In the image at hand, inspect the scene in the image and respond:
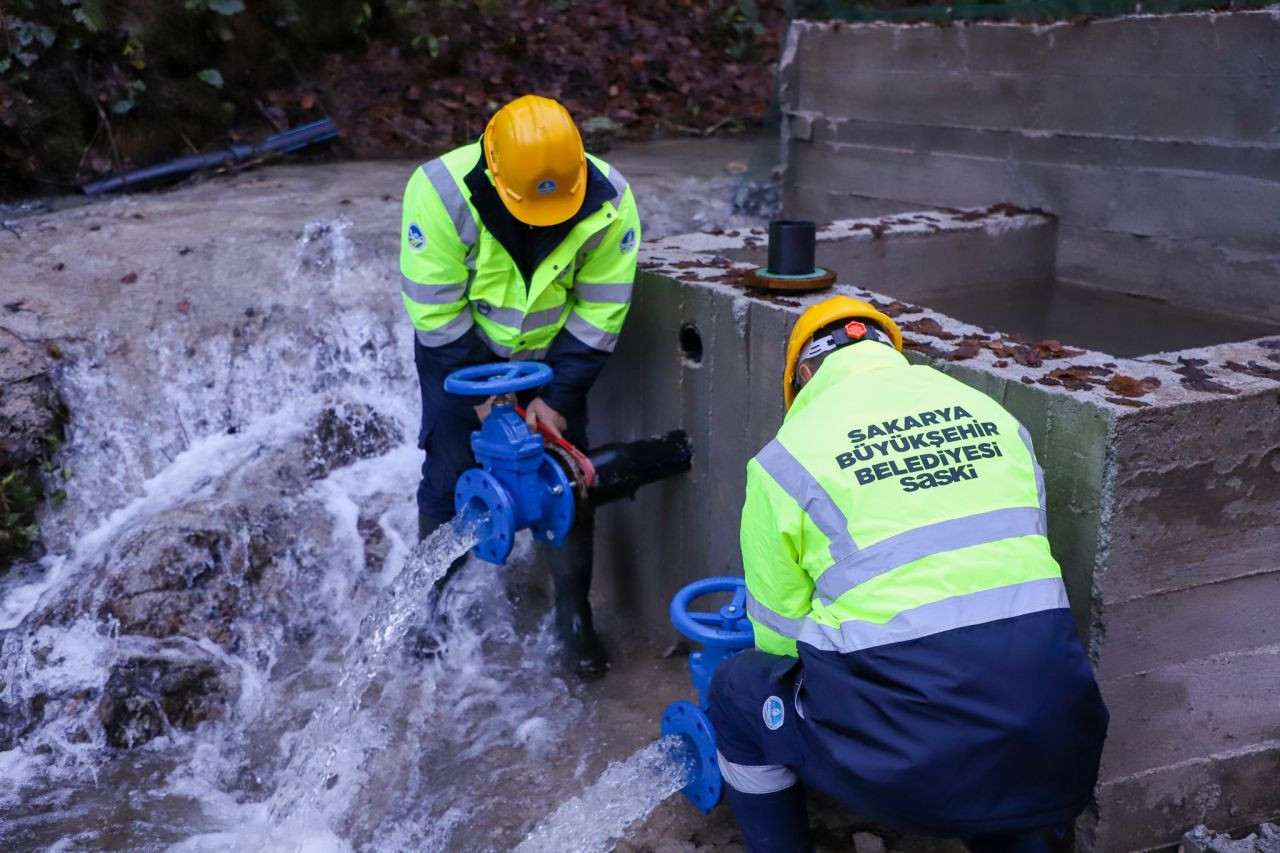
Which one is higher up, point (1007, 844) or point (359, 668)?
point (1007, 844)

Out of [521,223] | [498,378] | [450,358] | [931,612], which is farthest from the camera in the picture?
[450,358]

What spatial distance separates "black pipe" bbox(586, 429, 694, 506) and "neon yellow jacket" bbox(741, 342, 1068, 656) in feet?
4.56

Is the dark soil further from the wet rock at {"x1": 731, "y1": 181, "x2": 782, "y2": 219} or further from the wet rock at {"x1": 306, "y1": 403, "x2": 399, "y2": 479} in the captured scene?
the wet rock at {"x1": 306, "y1": 403, "x2": 399, "y2": 479}

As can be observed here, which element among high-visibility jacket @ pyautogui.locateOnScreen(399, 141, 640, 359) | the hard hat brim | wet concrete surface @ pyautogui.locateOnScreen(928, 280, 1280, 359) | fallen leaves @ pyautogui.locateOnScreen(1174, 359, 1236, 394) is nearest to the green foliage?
Answer: high-visibility jacket @ pyautogui.locateOnScreen(399, 141, 640, 359)

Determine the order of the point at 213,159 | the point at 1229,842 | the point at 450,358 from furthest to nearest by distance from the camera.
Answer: the point at 213,159, the point at 450,358, the point at 1229,842

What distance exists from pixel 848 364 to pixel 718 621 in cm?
94

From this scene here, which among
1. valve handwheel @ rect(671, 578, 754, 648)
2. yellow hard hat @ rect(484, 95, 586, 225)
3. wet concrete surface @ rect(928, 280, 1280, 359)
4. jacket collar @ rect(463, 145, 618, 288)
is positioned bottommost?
valve handwheel @ rect(671, 578, 754, 648)

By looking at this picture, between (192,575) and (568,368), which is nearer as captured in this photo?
(568,368)

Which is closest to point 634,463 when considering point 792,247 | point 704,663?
point 792,247

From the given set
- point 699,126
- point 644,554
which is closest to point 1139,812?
point 644,554

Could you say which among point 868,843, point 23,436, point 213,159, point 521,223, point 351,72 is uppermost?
point 351,72

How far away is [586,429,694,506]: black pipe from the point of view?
3771mm

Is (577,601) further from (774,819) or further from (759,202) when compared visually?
(759,202)

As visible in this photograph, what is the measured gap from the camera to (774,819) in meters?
2.68
